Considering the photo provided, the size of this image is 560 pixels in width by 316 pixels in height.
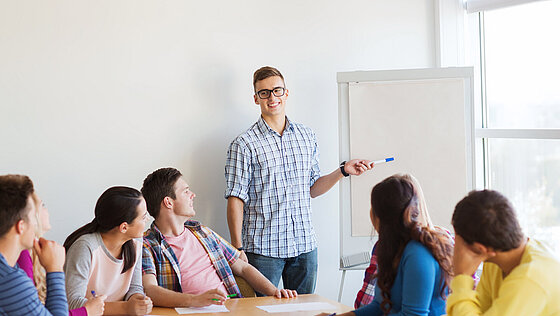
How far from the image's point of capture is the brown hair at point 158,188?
2891 millimetres

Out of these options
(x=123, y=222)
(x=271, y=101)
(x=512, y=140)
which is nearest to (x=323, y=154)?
(x=271, y=101)

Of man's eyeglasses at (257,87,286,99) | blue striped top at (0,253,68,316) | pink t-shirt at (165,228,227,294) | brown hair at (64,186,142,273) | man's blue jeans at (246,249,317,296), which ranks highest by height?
man's eyeglasses at (257,87,286,99)

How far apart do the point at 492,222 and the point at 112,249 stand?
1.56 meters

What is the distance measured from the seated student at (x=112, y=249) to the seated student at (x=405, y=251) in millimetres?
1019

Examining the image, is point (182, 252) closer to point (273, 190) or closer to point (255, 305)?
point (255, 305)

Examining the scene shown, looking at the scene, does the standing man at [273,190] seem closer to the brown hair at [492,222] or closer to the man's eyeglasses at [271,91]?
the man's eyeglasses at [271,91]

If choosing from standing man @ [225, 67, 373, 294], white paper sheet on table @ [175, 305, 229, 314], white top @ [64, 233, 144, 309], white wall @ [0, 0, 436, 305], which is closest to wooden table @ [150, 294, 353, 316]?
white paper sheet on table @ [175, 305, 229, 314]

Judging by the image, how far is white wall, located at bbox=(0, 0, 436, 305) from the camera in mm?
3268

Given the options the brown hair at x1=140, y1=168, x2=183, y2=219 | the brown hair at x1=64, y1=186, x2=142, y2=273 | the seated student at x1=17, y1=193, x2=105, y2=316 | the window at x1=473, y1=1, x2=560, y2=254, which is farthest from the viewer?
the window at x1=473, y1=1, x2=560, y2=254

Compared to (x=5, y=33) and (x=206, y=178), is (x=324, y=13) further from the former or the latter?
(x=5, y=33)

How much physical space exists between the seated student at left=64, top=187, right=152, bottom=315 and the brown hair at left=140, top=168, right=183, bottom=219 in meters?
0.32

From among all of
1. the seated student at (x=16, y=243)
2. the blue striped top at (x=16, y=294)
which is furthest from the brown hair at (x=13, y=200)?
the blue striped top at (x=16, y=294)

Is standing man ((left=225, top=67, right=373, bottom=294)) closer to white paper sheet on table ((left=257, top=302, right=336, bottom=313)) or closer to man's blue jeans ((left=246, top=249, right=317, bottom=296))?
man's blue jeans ((left=246, top=249, right=317, bottom=296))

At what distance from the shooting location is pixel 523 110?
12.7 feet
